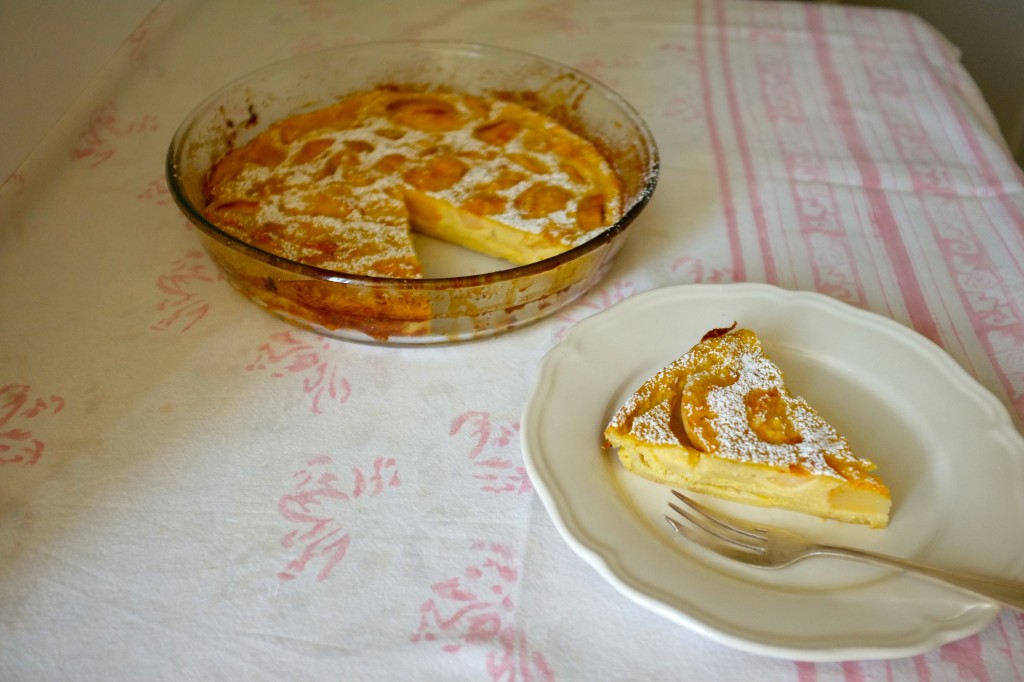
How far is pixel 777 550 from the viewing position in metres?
0.80

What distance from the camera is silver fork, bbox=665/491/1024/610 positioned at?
736 mm

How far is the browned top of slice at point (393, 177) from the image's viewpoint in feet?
3.84

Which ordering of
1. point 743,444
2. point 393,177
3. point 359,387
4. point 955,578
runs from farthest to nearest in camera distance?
point 393,177 < point 359,387 < point 743,444 < point 955,578

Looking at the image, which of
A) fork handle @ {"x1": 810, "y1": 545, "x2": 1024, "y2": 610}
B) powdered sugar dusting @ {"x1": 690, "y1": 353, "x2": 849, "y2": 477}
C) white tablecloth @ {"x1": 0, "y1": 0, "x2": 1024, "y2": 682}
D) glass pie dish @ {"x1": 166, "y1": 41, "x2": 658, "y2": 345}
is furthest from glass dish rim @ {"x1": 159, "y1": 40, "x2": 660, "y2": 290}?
fork handle @ {"x1": 810, "y1": 545, "x2": 1024, "y2": 610}

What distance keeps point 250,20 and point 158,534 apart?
4.53ft

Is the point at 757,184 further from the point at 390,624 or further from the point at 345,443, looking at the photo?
the point at 390,624

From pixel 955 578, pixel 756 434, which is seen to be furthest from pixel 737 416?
pixel 955 578

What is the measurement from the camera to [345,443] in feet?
3.08

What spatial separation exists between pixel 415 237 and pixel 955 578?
2.95 ft

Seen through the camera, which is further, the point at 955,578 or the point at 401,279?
the point at 401,279

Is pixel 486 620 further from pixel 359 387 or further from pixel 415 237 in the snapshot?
pixel 415 237

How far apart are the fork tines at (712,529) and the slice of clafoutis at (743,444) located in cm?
4

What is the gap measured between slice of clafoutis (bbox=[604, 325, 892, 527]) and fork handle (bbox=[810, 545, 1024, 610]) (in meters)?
0.08

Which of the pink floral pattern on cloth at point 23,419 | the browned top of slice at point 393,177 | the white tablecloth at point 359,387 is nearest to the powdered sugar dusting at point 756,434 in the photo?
the white tablecloth at point 359,387
